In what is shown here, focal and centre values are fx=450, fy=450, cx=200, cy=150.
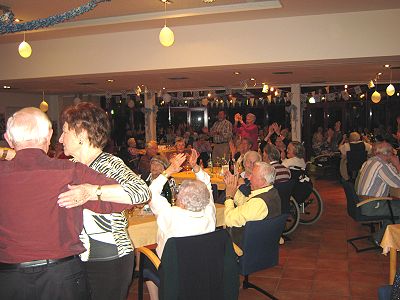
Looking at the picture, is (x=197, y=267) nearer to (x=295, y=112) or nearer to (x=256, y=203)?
(x=256, y=203)

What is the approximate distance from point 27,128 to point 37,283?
0.62 metres

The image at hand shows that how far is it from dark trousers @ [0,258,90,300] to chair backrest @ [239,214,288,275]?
179 cm

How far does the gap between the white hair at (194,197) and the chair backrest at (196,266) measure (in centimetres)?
32

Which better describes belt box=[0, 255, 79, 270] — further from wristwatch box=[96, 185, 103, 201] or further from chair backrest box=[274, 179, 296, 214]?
chair backrest box=[274, 179, 296, 214]

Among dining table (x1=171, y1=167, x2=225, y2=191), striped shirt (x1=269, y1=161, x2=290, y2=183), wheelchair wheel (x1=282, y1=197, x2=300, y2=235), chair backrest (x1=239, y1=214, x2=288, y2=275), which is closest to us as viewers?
chair backrest (x1=239, y1=214, x2=288, y2=275)

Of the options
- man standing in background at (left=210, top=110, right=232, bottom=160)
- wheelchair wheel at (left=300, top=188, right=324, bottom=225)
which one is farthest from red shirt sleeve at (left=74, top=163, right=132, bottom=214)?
man standing in background at (left=210, top=110, right=232, bottom=160)

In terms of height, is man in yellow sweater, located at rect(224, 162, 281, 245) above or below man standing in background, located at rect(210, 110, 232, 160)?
below

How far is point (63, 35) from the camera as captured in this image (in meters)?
8.06

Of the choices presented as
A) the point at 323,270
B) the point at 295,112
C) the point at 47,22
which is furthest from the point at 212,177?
the point at 295,112

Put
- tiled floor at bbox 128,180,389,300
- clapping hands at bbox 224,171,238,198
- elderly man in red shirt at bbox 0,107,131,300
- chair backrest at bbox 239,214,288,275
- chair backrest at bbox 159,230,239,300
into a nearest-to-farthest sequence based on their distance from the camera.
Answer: elderly man in red shirt at bbox 0,107,131,300, chair backrest at bbox 159,230,239,300, chair backrest at bbox 239,214,288,275, clapping hands at bbox 224,171,238,198, tiled floor at bbox 128,180,389,300

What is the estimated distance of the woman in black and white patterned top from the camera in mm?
2119

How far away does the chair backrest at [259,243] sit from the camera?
340cm

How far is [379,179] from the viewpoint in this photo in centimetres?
521

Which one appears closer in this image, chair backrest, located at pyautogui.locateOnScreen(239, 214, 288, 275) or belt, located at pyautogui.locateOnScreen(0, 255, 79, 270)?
belt, located at pyautogui.locateOnScreen(0, 255, 79, 270)
